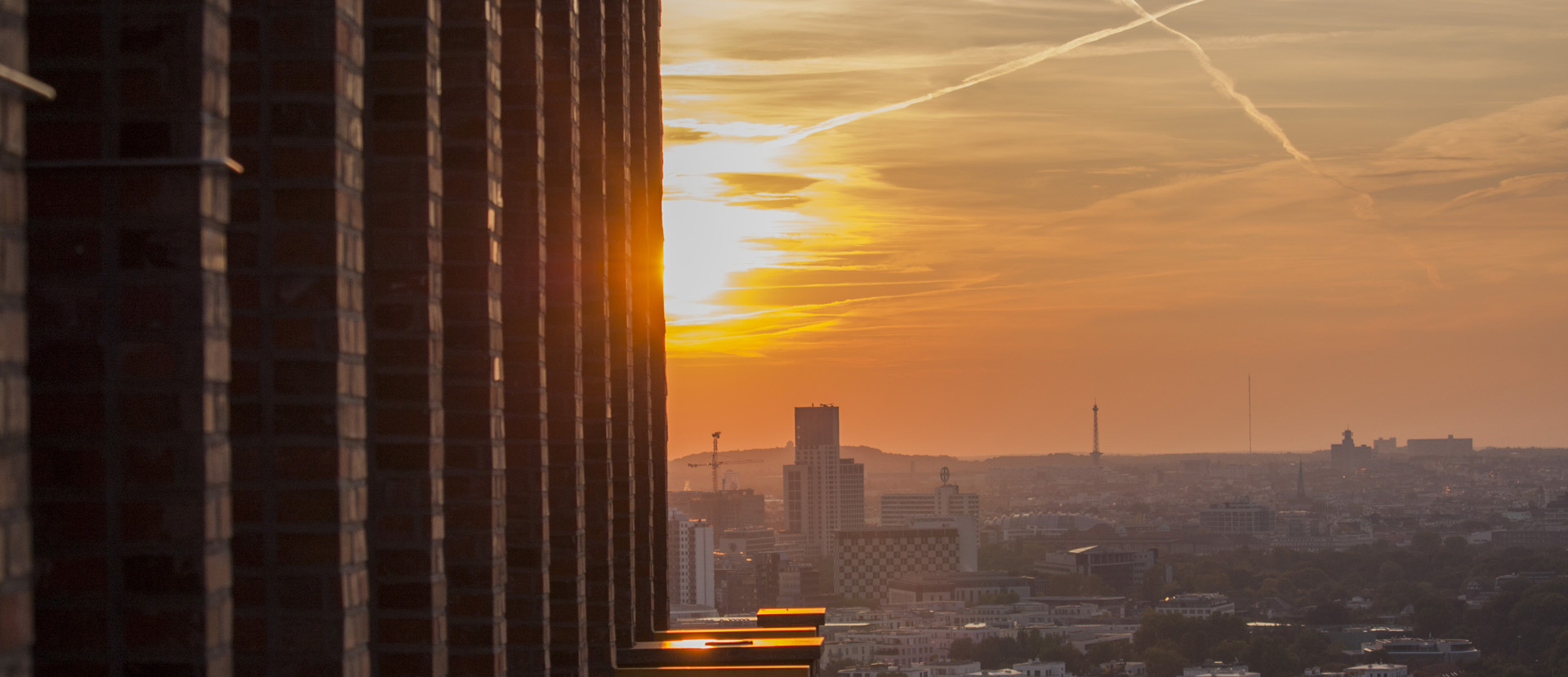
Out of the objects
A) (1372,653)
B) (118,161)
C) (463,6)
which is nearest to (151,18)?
(118,161)

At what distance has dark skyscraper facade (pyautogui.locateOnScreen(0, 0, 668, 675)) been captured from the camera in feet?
7.83

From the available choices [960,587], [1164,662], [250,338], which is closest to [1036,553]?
[960,587]

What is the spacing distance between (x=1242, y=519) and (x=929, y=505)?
3814 centimetres

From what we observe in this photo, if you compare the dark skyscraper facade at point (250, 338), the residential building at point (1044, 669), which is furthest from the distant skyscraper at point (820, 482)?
the dark skyscraper facade at point (250, 338)

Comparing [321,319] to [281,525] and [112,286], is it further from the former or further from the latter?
[112,286]

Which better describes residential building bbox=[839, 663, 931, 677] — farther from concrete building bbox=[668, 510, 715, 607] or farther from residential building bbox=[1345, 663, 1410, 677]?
Answer: residential building bbox=[1345, 663, 1410, 677]

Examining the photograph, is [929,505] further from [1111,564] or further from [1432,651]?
[1432,651]

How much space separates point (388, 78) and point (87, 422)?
1498 millimetres

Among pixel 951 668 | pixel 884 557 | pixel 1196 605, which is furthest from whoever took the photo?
pixel 884 557

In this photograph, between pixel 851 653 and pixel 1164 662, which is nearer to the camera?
pixel 851 653

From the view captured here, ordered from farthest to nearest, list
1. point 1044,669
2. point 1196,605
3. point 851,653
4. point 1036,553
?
point 1036,553
point 1196,605
point 851,653
point 1044,669

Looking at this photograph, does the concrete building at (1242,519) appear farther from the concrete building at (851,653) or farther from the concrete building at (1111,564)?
the concrete building at (851,653)

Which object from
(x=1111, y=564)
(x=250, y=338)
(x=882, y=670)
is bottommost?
(x=882, y=670)

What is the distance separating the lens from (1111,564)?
13312cm
